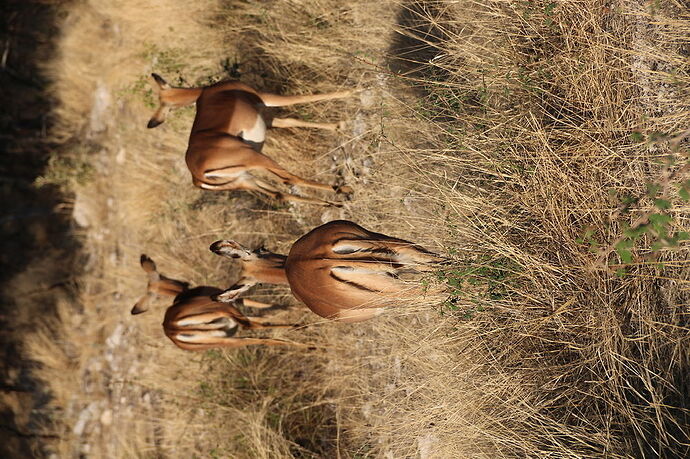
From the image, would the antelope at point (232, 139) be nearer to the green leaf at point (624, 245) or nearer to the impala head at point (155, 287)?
the impala head at point (155, 287)

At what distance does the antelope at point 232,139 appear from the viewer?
4.34m

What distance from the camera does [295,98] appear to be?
482cm

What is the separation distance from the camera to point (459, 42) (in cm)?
389

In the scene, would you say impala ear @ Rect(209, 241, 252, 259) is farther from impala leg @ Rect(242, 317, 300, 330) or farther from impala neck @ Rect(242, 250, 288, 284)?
impala leg @ Rect(242, 317, 300, 330)

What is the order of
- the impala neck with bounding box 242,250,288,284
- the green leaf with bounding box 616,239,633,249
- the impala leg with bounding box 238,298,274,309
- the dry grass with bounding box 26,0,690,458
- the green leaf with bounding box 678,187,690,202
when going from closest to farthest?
the green leaf with bounding box 678,187,690,202, the green leaf with bounding box 616,239,633,249, the dry grass with bounding box 26,0,690,458, the impala neck with bounding box 242,250,288,284, the impala leg with bounding box 238,298,274,309

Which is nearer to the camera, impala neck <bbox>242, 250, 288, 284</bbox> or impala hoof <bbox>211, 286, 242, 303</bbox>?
impala hoof <bbox>211, 286, 242, 303</bbox>

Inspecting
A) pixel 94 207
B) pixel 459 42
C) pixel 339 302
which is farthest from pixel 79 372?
pixel 459 42

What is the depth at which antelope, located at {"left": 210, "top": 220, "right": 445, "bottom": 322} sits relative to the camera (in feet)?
10.7

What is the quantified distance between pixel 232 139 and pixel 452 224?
180 centimetres

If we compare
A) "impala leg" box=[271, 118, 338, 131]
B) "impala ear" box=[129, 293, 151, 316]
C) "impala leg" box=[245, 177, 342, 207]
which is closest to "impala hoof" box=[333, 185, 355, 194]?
"impala leg" box=[245, 177, 342, 207]

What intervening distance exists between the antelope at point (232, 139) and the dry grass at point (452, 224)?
404 mm

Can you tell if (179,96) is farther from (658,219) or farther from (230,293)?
(658,219)

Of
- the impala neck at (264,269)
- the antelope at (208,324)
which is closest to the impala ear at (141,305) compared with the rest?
the antelope at (208,324)

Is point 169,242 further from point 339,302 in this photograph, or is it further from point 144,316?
point 339,302
